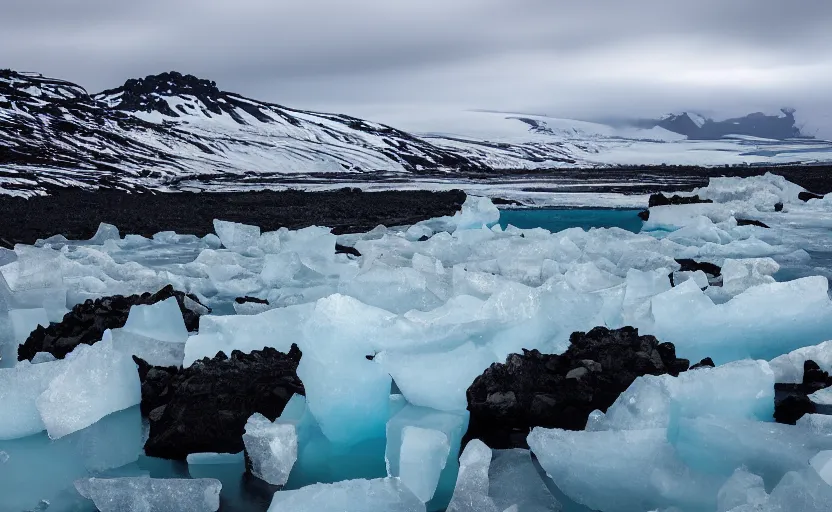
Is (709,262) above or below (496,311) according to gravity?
below

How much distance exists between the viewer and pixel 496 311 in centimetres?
412

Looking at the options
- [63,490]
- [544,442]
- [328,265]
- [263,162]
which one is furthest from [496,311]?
[263,162]

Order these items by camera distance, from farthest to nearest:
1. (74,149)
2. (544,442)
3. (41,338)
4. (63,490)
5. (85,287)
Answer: (74,149), (85,287), (41,338), (63,490), (544,442)

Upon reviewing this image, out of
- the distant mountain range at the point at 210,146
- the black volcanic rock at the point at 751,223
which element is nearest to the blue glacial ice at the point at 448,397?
the black volcanic rock at the point at 751,223

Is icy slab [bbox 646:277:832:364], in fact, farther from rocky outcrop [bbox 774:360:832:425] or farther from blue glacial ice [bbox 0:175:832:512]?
rocky outcrop [bbox 774:360:832:425]

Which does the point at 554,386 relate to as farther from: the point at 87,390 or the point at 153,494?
the point at 87,390

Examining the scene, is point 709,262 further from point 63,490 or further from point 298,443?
point 63,490

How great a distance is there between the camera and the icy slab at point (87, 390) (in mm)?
3873

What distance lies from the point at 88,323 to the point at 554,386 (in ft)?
11.9

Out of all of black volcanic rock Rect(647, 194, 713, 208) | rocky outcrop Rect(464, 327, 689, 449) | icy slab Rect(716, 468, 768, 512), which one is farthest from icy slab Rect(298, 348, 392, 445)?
black volcanic rock Rect(647, 194, 713, 208)

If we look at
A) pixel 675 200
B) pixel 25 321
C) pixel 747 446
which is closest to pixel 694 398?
pixel 747 446

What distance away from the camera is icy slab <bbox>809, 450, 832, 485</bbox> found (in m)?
2.48

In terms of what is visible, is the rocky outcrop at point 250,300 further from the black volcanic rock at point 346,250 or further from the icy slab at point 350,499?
the icy slab at point 350,499

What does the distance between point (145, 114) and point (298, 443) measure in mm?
87004
